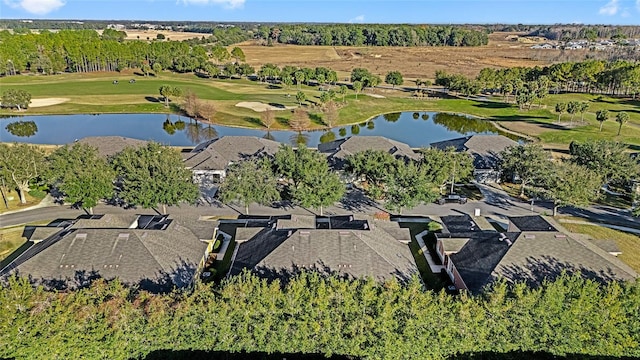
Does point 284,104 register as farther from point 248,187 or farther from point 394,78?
point 248,187

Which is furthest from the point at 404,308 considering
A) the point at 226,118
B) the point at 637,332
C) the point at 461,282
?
the point at 226,118

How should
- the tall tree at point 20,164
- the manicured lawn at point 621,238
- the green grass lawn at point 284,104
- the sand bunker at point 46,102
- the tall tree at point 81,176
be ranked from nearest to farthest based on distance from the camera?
the manicured lawn at point 621,238
the tall tree at point 81,176
the tall tree at point 20,164
the green grass lawn at point 284,104
the sand bunker at point 46,102

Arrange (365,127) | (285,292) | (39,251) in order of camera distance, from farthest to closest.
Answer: (365,127)
(39,251)
(285,292)

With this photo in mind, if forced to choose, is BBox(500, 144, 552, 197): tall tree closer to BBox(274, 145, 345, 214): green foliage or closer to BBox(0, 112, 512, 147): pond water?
BBox(274, 145, 345, 214): green foliage

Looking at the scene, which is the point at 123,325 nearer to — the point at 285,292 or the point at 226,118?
the point at 285,292

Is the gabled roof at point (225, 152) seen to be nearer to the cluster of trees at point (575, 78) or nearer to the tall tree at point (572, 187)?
→ the tall tree at point (572, 187)

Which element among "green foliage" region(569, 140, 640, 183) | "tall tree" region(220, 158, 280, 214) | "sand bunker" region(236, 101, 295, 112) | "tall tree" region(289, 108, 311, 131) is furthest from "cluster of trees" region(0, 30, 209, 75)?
"green foliage" region(569, 140, 640, 183)

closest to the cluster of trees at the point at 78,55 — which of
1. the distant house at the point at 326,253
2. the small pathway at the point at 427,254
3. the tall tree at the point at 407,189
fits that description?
the tall tree at the point at 407,189

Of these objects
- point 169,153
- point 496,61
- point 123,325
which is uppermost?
point 496,61
